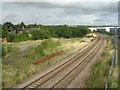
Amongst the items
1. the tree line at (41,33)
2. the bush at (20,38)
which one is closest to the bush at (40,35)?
the tree line at (41,33)

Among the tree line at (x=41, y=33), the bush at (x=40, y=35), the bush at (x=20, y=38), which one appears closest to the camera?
the bush at (x=20, y=38)

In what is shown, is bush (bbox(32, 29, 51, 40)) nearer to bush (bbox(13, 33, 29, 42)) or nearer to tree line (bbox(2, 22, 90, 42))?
tree line (bbox(2, 22, 90, 42))

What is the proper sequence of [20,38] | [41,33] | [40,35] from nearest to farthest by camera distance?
1. [20,38]
2. [41,33]
3. [40,35]

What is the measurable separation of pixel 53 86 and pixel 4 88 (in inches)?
132

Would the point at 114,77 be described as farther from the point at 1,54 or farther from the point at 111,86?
the point at 1,54

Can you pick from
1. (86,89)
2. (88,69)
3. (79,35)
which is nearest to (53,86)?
(86,89)

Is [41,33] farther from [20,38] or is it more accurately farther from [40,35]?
[20,38]

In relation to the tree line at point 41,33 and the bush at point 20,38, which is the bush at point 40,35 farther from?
the bush at point 20,38

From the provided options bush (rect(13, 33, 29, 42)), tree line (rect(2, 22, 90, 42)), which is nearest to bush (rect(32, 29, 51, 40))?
tree line (rect(2, 22, 90, 42))

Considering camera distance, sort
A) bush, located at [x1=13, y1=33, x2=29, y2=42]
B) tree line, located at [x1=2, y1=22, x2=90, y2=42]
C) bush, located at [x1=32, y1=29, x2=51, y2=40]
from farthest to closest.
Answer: bush, located at [x1=32, y1=29, x2=51, y2=40]
tree line, located at [x1=2, y1=22, x2=90, y2=42]
bush, located at [x1=13, y1=33, x2=29, y2=42]

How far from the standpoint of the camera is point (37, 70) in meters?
23.9

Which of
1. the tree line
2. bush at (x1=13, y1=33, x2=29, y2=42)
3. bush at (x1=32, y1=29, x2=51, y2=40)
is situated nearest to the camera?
bush at (x1=13, y1=33, x2=29, y2=42)

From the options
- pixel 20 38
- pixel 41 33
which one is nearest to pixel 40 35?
pixel 41 33

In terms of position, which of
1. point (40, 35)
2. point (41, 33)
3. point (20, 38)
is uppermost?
point (41, 33)
